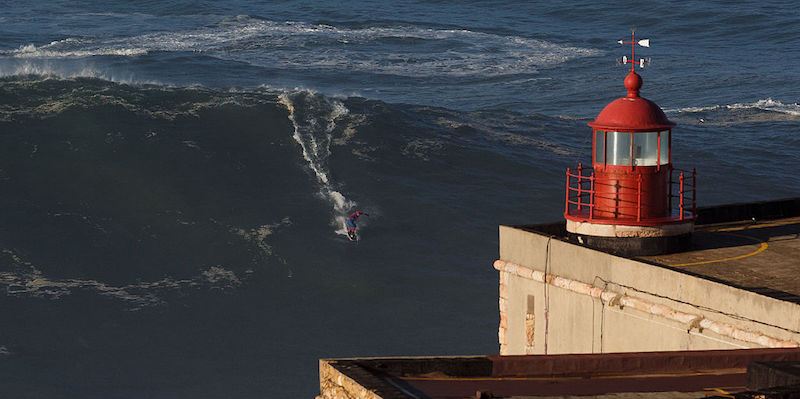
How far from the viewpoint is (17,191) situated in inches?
1912

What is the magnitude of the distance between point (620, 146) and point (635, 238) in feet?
5.70

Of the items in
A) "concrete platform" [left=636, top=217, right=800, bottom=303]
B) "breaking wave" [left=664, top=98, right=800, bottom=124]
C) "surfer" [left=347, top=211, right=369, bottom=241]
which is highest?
"concrete platform" [left=636, top=217, right=800, bottom=303]

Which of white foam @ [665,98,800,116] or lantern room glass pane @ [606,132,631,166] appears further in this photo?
white foam @ [665,98,800,116]

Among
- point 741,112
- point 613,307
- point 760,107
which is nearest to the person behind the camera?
point 613,307

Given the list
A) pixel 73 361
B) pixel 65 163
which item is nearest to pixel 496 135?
pixel 65 163

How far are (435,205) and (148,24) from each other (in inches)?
2637

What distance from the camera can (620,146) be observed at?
949 inches

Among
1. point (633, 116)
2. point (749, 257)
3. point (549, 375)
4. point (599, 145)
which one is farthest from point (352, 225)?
point (549, 375)

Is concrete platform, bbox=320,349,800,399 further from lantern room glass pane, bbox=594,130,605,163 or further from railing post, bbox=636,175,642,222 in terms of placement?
lantern room glass pane, bbox=594,130,605,163

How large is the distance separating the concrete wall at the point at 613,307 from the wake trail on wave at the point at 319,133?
21.0 meters

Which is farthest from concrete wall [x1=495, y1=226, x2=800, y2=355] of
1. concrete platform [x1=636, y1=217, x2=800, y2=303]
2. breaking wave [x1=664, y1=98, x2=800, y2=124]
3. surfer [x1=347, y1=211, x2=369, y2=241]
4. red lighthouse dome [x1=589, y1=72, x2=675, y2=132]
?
breaking wave [x1=664, y1=98, x2=800, y2=124]

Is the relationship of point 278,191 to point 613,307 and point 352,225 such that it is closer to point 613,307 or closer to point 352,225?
point 352,225

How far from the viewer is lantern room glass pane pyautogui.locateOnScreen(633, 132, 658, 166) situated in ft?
79.1

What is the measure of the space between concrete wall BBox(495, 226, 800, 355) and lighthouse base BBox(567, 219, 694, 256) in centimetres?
76
